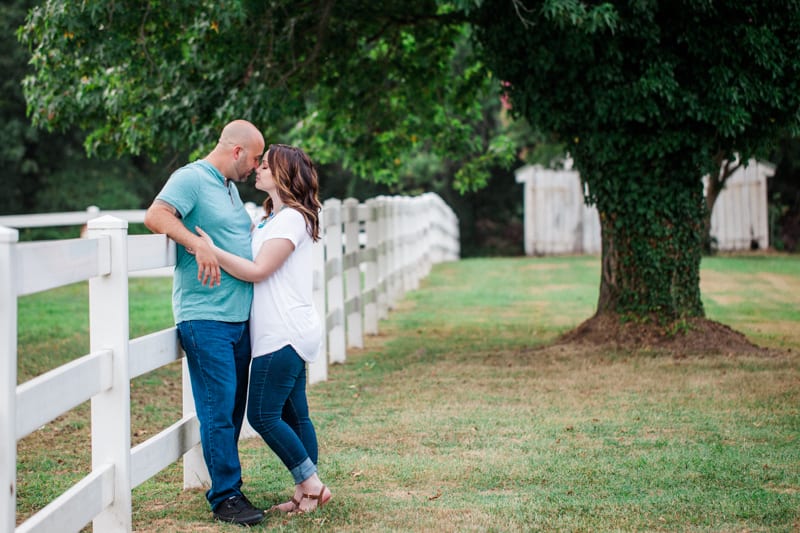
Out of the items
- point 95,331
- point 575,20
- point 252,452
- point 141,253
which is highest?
point 575,20

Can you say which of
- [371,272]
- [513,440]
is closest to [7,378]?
[513,440]

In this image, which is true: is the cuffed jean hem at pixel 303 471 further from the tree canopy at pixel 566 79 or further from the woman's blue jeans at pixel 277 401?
the tree canopy at pixel 566 79

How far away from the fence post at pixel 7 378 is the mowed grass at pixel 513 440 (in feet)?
5.33

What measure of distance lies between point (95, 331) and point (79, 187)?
28.6 metres

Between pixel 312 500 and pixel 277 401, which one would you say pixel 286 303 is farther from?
pixel 312 500

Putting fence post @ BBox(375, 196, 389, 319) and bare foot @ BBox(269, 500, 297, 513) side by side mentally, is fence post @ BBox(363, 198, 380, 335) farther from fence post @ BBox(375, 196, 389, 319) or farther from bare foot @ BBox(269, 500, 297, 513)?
bare foot @ BBox(269, 500, 297, 513)

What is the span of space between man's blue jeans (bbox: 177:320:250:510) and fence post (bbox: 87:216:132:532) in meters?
0.42

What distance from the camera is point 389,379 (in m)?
9.23

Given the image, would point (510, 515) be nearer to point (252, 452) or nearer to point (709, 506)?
point (709, 506)

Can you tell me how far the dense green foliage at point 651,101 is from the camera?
9.02 meters

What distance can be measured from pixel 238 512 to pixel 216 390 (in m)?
0.58

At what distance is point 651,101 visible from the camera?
9.14 m

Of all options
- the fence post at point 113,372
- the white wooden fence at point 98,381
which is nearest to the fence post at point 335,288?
the white wooden fence at point 98,381

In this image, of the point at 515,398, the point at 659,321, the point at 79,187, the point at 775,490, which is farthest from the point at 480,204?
the point at 775,490
